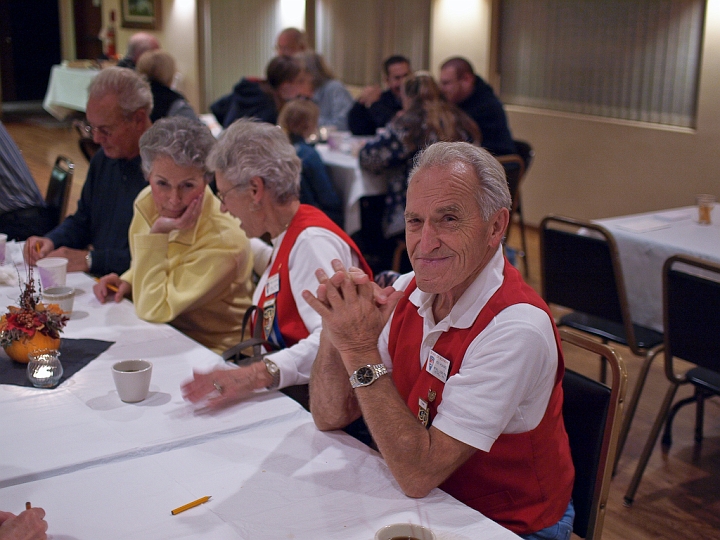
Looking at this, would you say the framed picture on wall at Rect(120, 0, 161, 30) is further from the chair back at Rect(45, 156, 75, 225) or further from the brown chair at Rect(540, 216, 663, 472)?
the brown chair at Rect(540, 216, 663, 472)

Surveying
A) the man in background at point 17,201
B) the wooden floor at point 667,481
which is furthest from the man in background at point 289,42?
the wooden floor at point 667,481

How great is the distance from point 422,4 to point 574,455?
21.5ft

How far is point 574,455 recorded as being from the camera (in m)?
1.74

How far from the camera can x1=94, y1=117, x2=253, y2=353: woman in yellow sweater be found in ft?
8.14

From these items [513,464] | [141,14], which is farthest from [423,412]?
[141,14]

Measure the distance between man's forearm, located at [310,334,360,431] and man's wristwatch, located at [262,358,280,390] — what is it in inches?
8.0

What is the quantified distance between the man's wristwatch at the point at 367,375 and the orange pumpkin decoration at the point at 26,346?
970 mm

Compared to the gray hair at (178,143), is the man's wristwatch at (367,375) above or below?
below

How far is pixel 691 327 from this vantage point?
2.69m

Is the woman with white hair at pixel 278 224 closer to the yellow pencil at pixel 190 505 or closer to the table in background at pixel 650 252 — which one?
the yellow pencil at pixel 190 505

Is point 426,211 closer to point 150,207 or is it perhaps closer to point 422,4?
point 150,207

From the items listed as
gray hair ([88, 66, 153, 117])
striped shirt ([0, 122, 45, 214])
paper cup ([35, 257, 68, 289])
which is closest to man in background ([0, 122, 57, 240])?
striped shirt ([0, 122, 45, 214])

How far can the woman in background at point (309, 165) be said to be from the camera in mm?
4266

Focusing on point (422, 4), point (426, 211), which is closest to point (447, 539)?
point (426, 211)
